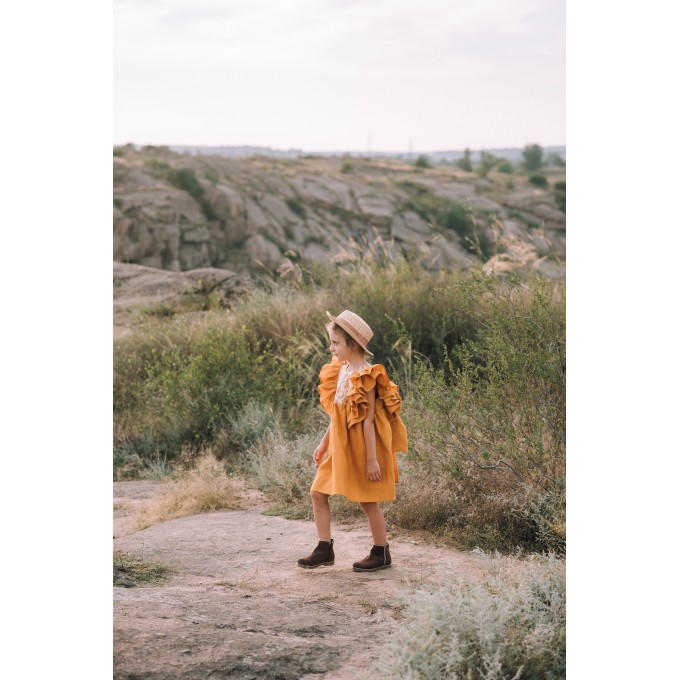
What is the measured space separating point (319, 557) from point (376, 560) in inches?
11.3

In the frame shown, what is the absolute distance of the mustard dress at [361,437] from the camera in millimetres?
4035

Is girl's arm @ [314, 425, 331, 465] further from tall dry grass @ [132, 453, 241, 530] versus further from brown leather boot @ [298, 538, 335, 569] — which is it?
tall dry grass @ [132, 453, 241, 530]

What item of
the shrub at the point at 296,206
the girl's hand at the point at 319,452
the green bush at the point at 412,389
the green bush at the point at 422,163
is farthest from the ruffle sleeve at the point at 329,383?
the green bush at the point at 422,163

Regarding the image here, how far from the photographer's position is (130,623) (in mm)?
3010

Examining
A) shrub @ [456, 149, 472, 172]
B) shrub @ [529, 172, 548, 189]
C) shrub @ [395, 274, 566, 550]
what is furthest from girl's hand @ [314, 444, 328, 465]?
shrub @ [456, 149, 472, 172]

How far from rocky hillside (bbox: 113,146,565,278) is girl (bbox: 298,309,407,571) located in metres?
15.7

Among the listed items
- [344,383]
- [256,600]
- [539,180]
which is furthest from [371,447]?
[539,180]

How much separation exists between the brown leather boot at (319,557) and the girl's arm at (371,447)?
1.55 ft

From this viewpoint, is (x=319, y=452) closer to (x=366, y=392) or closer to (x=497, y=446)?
(x=366, y=392)

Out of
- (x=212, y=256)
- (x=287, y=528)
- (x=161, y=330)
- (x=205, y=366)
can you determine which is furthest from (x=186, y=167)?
(x=287, y=528)

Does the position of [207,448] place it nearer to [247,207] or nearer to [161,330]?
[161,330]

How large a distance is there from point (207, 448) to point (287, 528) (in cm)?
217

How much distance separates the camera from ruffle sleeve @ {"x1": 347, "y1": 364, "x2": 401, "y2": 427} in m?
4.03

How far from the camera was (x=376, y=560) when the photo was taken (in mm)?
4152
